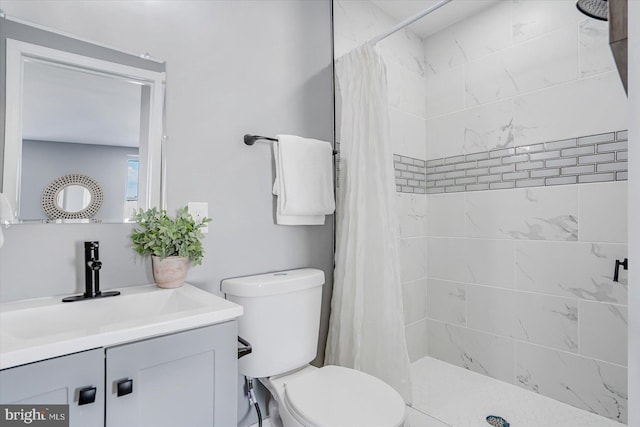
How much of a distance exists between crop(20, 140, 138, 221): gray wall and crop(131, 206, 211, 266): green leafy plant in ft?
0.30

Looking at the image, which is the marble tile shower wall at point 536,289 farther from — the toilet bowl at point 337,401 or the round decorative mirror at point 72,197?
the round decorative mirror at point 72,197

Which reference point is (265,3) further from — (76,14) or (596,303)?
(596,303)

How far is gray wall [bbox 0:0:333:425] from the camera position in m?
1.14

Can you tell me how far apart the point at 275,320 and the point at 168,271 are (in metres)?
0.46

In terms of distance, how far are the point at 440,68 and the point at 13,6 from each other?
2.34 meters

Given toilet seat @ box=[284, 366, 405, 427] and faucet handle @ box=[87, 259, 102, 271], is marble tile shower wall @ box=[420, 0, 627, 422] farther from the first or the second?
faucet handle @ box=[87, 259, 102, 271]

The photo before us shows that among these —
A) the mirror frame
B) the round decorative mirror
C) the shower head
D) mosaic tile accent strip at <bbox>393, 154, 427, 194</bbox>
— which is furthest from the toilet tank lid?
the shower head

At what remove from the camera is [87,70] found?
122 cm

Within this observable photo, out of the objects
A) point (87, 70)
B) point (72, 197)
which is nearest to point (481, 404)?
point (72, 197)

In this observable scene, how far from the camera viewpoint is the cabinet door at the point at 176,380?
0.85 m

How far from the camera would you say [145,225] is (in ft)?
4.14

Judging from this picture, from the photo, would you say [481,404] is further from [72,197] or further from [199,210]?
[72,197]

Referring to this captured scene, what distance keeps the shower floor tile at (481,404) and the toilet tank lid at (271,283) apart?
939mm

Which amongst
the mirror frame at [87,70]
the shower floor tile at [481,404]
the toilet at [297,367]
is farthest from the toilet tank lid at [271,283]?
the shower floor tile at [481,404]
